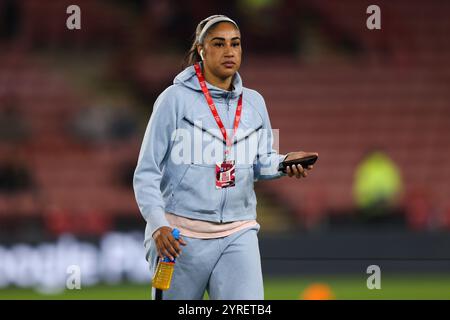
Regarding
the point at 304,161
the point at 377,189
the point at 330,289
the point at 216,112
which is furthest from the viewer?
the point at 377,189

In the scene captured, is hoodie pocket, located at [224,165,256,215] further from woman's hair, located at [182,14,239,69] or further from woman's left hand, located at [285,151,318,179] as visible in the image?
woman's hair, located at [182,14,239,69]

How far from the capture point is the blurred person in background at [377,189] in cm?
1481

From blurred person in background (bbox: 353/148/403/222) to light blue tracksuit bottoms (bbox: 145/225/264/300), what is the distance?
9457mm

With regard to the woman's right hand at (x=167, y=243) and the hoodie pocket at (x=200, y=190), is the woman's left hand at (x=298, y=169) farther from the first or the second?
the woman's right hand at (x=167, y=243)

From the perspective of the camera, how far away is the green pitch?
10750 mm

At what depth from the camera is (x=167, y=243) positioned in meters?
5.12

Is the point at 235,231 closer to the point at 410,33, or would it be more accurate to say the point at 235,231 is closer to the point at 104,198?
the point at 104,198

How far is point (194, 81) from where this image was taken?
5.44 meters

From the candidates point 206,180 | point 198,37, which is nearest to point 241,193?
point 206,180

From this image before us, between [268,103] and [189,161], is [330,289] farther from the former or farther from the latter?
[268,103]

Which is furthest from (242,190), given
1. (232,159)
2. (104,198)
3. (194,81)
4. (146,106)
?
(146,106)

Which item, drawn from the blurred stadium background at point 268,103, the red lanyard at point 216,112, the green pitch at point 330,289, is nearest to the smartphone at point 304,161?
the red lanyard at point 216,112

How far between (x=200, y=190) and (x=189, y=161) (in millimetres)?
149

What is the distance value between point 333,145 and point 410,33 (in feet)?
8.08
